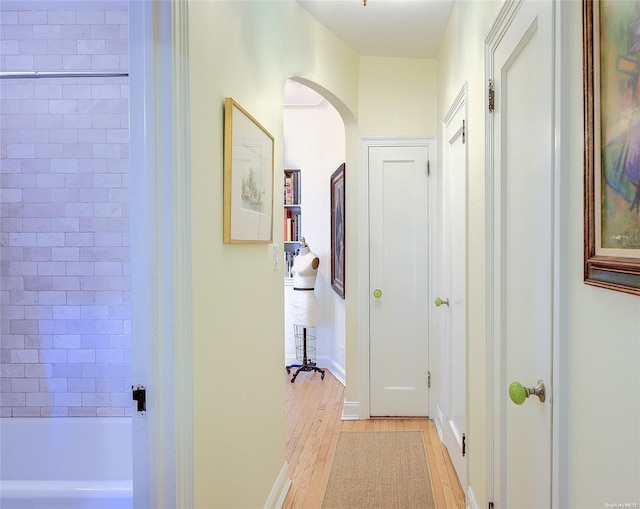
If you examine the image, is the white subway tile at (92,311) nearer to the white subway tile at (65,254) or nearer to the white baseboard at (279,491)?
the white subway tile at (65,254)

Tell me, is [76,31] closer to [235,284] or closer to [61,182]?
[61,182]

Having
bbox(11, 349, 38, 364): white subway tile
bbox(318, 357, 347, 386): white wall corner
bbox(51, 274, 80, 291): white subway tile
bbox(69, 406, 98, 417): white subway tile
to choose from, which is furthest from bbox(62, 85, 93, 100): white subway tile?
bbox(318, 357, 347, 386): white wall corner

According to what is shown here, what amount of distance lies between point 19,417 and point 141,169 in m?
1.87

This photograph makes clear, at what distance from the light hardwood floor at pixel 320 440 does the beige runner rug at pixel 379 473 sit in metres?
0.05

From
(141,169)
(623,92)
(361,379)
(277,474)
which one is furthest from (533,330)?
(361,379)

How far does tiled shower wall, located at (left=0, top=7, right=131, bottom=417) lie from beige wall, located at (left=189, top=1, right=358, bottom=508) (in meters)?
0.76

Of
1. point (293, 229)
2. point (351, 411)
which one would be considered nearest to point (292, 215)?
point (293, 229)

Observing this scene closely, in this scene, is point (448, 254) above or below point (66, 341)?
above

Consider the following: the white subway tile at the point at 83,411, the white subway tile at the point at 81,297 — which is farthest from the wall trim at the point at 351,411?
the white subway tile at the point at 81,297

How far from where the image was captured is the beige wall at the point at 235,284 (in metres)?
1.27

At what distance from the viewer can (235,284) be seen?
159 centimetres

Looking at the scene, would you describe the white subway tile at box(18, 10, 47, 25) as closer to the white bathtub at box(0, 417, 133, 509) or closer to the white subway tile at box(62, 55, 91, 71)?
the white subway tile at box(62, 55, 91, 71)

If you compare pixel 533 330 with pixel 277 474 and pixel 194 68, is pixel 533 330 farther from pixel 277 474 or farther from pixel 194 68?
pixel 277 474

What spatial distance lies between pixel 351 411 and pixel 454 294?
53.8 inches
